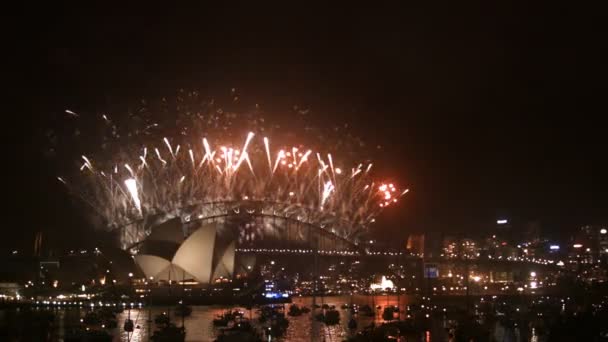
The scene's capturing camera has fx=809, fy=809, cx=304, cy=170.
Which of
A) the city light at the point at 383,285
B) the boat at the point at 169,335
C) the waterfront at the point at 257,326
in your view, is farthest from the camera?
the city light at the point at 383,285

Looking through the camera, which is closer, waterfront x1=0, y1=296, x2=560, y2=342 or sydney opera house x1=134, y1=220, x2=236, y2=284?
waterfront x1=0, y1=296, x2=560, y2=342

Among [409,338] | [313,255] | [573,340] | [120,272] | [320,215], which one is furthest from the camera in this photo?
[313,255]

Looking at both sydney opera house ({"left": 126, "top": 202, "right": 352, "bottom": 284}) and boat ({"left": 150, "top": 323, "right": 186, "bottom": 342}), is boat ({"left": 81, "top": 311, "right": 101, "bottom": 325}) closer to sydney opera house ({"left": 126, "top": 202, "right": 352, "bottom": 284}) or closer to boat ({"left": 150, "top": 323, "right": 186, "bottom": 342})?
boat ({"left": 150, "top": 323, "right": 186, "bottom": 342})

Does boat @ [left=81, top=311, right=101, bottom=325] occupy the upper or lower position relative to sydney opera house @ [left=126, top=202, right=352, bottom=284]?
lower

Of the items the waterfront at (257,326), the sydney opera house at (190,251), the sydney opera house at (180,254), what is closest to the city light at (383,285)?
the sydney opera house at (190,251)

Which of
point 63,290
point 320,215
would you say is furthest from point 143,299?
point 320,215

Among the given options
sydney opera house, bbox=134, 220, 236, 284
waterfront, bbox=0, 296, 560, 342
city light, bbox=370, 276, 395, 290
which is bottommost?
waterfront, bbox=0, 296, 560, 342

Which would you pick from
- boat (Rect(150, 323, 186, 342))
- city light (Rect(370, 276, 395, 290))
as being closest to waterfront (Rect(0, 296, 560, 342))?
boat (Rect(150, 323, 186, 342))

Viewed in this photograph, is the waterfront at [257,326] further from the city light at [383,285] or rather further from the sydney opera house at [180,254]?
the city light at [383,285]

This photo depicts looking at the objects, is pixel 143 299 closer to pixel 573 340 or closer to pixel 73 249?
pixel 73 249

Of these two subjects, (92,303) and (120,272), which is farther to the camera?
(120,272)

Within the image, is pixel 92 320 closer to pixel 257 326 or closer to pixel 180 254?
pixel 257 326
